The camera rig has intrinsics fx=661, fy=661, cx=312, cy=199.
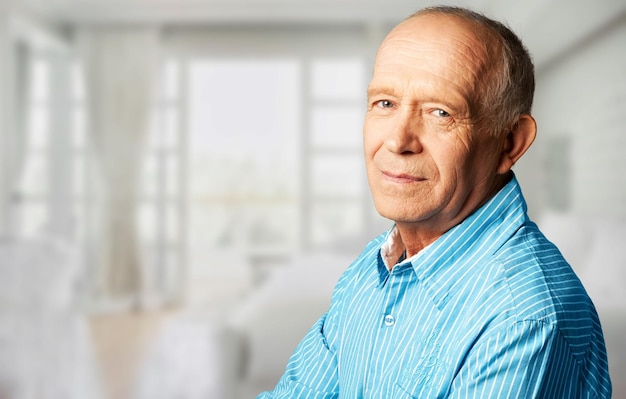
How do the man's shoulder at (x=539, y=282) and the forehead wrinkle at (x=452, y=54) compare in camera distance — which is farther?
the forehead wrinkle at (x=452, y=54)

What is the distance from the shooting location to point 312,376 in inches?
36.0

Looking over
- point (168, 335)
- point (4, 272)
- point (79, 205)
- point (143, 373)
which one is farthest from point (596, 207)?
point (79, 205)

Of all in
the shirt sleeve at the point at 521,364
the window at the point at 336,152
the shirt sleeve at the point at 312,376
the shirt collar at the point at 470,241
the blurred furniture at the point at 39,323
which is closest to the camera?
the shirt sleeve at the point at 521,364

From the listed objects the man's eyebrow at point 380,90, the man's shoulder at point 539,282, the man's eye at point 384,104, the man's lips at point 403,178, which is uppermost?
the man's eyebrow at point 380,90

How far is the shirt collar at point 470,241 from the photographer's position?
0.72 meters

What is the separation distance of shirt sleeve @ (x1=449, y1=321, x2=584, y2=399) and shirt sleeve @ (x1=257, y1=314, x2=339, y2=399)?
1.06 feet

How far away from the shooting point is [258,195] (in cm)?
395

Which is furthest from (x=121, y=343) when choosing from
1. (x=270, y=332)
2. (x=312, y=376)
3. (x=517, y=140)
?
(x=517, y=140)

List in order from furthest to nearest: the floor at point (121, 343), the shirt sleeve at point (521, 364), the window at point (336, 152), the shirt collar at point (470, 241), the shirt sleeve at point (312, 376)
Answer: the window at point (336, 152), the floor at point (121, 343), the shirt sleeve at point (312, 376), the shirt collar at point (470, 241), the shirt sleeve at point (521, 364)

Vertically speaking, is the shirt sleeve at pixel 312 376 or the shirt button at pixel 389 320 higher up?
the shirt button at pixel 389 320

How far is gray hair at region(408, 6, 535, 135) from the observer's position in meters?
0.74

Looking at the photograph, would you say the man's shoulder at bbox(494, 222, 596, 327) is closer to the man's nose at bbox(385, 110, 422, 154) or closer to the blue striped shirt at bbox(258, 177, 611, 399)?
the blue striped shirt at bbox(258, 177, 611, 399)

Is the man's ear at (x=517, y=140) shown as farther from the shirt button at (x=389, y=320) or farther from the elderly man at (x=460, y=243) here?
the shirt button at (x=389, y=320)

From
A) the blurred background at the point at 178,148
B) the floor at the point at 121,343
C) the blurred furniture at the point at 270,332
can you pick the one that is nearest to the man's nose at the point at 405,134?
the blurred furniture at the point at 270,332
